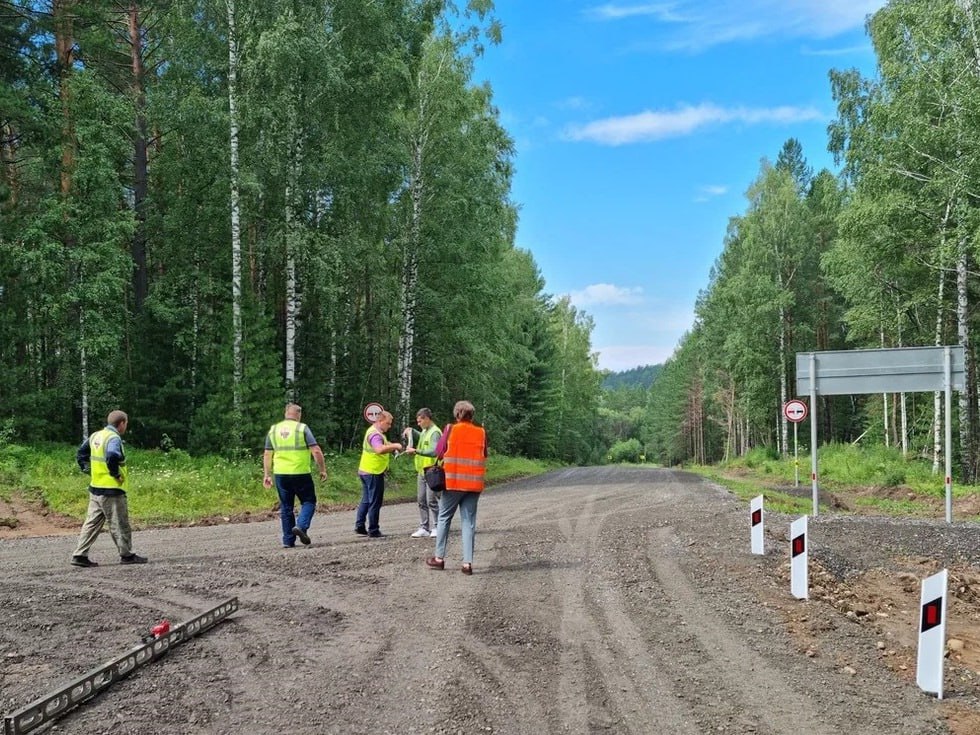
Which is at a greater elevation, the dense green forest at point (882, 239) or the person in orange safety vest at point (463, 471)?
the dense green forest at point (882, 239)

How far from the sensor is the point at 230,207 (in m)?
18.7

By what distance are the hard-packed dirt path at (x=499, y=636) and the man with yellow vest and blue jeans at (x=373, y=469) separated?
39 centimetres

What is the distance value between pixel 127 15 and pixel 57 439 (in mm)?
12619

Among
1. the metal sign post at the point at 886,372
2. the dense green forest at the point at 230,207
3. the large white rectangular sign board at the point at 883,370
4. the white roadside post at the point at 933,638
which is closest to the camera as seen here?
the white roadside post at the point at 933,638

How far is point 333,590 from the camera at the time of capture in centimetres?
727

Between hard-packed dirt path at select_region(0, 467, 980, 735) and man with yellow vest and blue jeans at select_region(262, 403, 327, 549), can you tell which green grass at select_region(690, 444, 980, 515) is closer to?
hard-packed dirt path at select_region(0, 467, 980, 735)

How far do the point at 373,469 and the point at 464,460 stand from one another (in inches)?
107

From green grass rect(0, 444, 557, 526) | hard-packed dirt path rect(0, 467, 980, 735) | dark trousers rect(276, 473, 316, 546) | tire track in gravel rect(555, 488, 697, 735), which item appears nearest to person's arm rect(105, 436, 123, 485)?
hard-packed dirt path rect(0, 467, 980, 735)

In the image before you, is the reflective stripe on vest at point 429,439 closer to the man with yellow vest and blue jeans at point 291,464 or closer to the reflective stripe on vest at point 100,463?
the man with yellow vest and blue jeans at point 291,464

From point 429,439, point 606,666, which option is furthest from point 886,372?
point 606,666

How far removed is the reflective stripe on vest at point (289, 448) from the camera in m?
9.61

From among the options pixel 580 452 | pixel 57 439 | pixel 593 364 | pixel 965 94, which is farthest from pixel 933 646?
pixel 580 452

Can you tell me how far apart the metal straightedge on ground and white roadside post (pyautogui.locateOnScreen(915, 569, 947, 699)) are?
5.39m

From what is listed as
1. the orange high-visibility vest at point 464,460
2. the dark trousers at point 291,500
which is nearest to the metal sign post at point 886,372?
the orange high-visibility vest at point 464,460
